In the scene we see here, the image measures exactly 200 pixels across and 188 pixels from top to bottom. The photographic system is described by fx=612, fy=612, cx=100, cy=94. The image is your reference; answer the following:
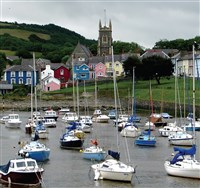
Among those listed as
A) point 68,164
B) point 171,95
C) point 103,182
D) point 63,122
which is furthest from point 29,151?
point 171,95

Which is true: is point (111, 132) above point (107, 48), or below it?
below

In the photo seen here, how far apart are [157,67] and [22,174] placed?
3698 inches

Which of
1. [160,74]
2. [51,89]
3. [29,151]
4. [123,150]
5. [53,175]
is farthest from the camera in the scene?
[51,89]

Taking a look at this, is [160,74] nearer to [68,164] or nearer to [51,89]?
[51,89]

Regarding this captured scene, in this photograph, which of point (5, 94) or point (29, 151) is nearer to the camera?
point (29, 151)

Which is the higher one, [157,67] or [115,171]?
[157,67]

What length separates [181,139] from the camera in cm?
5950

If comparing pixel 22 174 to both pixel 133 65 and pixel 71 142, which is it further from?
pixel 133 65

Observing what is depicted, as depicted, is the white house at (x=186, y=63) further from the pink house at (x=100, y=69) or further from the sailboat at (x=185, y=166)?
the sailboat at (x=185, y=166)

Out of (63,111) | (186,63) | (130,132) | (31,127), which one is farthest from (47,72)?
(130,132)

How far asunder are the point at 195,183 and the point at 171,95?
73.0m

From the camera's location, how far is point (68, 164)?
4897 cm

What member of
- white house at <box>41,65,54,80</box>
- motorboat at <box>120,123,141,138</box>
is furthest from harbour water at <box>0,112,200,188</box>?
white house at <box>41,65,54,80</box>

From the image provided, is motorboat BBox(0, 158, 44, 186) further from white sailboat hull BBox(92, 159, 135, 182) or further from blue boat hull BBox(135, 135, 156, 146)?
blue boat hull BBox(135, 135, 156, 146)
